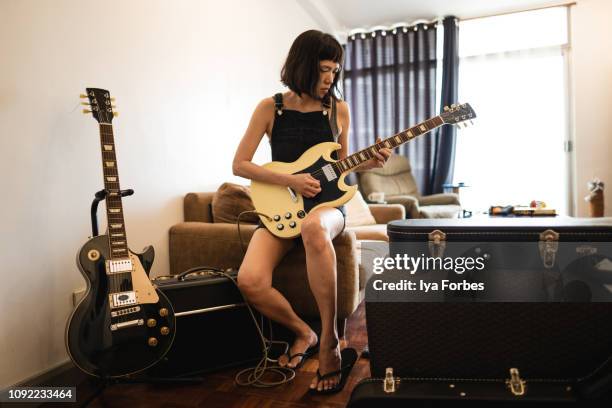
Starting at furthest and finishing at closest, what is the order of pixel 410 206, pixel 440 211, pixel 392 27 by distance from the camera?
pixel 392 27, pixel 440 211, pixel 410 206

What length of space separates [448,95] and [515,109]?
2.29 feet

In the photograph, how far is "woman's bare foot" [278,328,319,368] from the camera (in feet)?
5.16

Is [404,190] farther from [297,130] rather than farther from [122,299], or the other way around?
[122,299]

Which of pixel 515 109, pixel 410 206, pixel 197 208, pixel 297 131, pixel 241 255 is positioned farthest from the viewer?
pixel 515 109

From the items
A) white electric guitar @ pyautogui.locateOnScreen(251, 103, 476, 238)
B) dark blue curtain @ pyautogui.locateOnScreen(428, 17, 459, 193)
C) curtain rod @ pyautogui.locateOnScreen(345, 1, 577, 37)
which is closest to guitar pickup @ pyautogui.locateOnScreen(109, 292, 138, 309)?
white electric guitar @ pyautogui.locateOnScreen(251, 103, 476, 238)

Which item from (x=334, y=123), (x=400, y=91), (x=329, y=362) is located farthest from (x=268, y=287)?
(x=400, y=91)

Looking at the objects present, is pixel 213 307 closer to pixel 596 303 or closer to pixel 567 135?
pixel 596 303

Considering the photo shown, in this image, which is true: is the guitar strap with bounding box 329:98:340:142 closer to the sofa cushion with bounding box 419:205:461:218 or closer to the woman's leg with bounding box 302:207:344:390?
the woman's leg with bounding box 302:207:344:390

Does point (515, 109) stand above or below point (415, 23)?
below

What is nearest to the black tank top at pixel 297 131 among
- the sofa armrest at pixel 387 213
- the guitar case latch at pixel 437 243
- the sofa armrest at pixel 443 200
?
the guitar case latch at pixel 437 243

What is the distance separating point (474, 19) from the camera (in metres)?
4.76

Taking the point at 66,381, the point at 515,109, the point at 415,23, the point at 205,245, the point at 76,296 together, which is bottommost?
the point at 66,381

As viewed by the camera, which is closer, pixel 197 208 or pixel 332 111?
pixel 332 111

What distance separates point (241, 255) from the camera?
6.33ft
